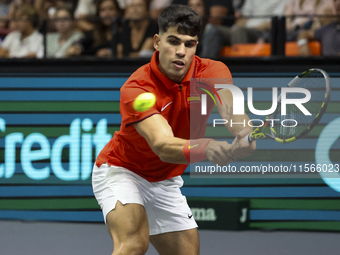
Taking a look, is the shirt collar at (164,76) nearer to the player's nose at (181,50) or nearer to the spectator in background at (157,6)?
the player's nose at (181,50)

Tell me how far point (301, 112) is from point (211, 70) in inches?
22.5

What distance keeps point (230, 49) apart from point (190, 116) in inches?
114

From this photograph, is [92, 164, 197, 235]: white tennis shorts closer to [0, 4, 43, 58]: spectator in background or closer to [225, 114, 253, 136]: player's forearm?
[225, 114, 253, 136]: player's forearm

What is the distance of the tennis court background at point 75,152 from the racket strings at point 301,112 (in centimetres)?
258

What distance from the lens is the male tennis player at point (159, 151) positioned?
8.42ft

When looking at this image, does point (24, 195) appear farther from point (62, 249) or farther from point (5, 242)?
point (62, 249)

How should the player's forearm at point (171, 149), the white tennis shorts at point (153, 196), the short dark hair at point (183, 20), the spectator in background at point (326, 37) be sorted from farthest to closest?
1. the spectator in background at point (326, 37)
2. the white tennis shorts at point (153, 196)
3. the short dark hair at point (183, 20)
4. the player's forearm at point (171, 149)

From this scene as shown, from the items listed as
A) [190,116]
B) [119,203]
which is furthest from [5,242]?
[190,116]

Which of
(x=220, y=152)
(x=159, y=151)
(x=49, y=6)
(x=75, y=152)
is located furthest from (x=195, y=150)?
(x=49, y=6)

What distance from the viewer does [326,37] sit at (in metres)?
5.23

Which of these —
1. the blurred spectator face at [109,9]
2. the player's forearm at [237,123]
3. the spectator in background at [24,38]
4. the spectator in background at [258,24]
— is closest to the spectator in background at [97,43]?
the blurred spectator face at [109,9]

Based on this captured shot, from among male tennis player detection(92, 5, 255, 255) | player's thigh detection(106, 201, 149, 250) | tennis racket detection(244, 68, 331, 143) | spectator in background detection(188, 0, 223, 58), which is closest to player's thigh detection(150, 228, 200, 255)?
male tennis player detection(92, 5, 255, 255)

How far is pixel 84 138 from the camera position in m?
5.64

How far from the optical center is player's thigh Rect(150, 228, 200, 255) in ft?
9.47
